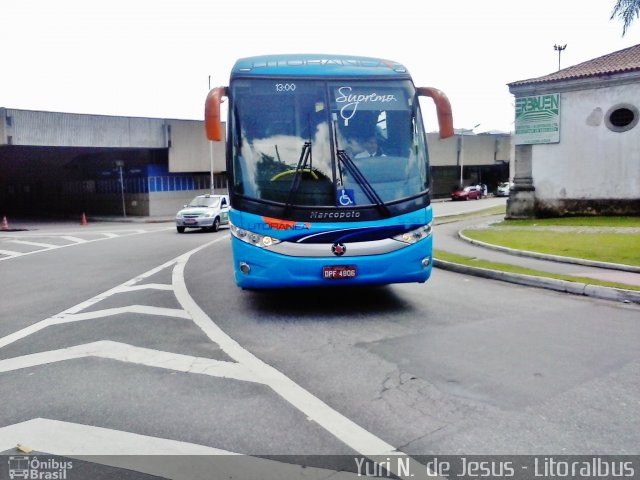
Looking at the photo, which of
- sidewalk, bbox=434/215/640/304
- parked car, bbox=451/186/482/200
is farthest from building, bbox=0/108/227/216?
sidewalk, bbox=434/215/640/304

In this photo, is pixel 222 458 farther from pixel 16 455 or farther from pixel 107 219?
pixel 107 219

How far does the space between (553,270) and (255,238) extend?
23.2ft

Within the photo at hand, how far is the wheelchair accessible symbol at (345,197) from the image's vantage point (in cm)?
738

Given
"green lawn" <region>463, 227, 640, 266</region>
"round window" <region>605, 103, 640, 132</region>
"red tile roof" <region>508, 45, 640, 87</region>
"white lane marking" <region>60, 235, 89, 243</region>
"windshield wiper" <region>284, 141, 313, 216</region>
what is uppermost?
"red tile roof" <region>508, 45, 640, 87</region>

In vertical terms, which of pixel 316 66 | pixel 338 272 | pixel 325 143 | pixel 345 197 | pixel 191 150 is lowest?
pixel 338 272

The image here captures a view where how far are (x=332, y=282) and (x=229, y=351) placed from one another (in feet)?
6.15

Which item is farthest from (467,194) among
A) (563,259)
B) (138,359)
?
(138,359)

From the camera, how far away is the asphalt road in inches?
156

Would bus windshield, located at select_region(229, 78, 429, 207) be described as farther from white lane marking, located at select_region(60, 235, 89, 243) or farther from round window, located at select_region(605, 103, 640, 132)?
round window, located at select_region(605, 103, 640, 132)

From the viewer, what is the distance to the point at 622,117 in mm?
21500

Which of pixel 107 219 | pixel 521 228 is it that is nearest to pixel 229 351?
pixel 521 228

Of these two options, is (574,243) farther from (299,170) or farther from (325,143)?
(299,170)

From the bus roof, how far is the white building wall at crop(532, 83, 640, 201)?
17045mm

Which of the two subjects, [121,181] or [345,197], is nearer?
[345,197]
